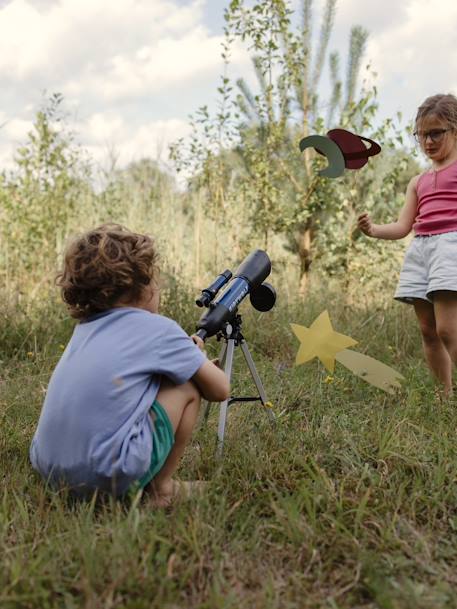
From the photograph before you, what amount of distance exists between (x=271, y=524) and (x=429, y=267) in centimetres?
170

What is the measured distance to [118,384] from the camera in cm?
178

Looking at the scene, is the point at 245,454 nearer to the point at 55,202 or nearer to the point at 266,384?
the point at 266,384

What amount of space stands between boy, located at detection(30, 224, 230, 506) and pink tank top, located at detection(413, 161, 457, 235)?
5.09 ft

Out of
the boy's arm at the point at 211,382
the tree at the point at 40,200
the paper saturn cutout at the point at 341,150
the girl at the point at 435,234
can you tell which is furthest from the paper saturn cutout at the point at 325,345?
the tree at the point at 40,200

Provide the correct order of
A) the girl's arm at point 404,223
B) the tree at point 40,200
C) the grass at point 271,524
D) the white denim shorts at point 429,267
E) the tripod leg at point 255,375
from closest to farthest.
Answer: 1. the grass at point 271,524
2. the tripod leg at point 255,375
3. the white denim shorts at point 429,267
4. the girl's arm at point 404,223
5. the tree at point 40,200

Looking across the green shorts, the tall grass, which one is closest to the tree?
the tall grass

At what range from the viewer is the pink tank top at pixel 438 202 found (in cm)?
A: 294

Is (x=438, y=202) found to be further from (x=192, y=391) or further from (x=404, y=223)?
(x=192, y=391)

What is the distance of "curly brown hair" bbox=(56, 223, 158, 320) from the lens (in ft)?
6.17

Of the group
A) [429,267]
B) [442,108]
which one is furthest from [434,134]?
[429,267]

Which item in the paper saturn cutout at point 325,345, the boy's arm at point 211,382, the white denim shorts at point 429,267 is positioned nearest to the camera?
the boy's arm at point 211,382

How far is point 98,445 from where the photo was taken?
1.77 meters

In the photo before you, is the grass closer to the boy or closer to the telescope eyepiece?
the boy

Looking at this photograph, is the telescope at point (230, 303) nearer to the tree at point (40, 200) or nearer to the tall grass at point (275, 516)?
the tall grass at point (275, 516)
